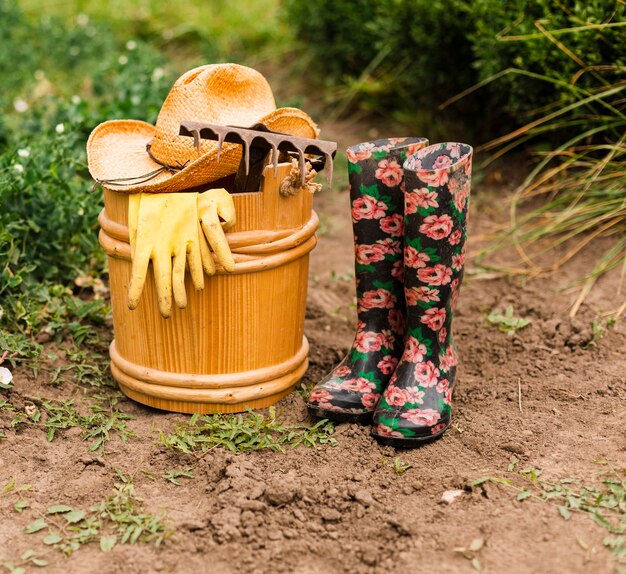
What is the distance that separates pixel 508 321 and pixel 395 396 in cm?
82

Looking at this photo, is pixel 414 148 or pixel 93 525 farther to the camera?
pixel 414 148

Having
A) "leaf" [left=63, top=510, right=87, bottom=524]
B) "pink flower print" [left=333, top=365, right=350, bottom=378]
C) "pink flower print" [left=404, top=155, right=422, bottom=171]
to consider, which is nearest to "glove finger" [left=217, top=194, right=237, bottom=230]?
"pink flower print" [left=404, top=155, right=422, bottom=171]

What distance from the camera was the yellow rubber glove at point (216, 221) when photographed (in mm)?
2164

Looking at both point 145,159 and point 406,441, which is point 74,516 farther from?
point 145,159

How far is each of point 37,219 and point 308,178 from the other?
1.13 m

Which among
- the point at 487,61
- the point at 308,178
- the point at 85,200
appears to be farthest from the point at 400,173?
the point at 487,61

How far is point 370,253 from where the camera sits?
2.40 metres

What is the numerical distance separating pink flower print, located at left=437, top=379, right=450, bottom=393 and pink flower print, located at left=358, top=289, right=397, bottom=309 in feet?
0.84

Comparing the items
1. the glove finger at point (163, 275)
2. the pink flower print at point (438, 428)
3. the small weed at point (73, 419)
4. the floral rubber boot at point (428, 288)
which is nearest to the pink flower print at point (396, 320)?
the floral rubber boot at point (428, 288)

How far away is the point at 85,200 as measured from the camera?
307 cm

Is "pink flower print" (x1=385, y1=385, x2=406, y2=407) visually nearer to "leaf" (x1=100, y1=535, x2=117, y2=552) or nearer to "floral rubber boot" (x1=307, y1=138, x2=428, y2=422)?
"floral rubber boot" (x1=307, y1=138, x2=428, y2=422)

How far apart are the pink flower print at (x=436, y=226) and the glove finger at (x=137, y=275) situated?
708 mm

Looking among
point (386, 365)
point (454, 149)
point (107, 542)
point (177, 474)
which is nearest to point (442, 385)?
point (386, 365)

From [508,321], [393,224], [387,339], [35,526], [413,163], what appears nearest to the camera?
[35,526]
